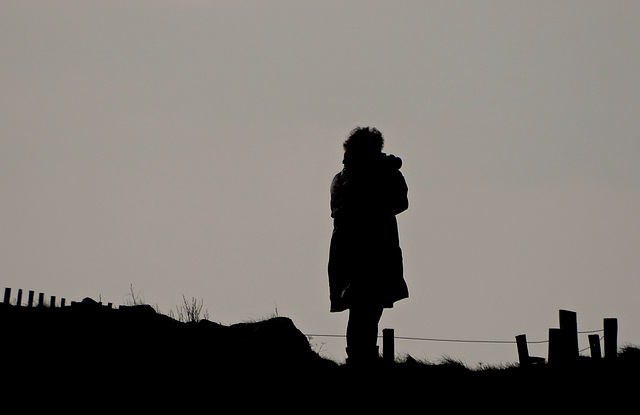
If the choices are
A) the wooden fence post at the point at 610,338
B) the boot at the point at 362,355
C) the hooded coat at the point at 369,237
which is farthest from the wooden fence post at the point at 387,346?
the wooden fence post at the point at 610,338

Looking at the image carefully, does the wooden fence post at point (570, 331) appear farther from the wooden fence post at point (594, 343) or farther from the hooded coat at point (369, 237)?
the wooden fence post at point (594, 343)

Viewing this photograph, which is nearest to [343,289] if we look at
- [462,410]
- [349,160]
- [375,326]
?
[375,326]

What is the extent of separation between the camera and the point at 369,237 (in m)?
7.86

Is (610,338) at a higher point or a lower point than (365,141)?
lower

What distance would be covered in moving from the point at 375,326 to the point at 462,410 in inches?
64.5

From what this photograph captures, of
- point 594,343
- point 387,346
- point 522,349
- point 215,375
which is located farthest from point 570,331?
point 594,343

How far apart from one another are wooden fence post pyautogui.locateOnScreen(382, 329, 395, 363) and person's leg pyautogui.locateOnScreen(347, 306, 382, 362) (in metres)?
0.57

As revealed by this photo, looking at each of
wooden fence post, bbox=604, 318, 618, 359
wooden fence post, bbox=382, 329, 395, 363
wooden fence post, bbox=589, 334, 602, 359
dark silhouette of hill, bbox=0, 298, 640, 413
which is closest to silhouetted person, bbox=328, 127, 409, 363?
dark silhouette of hill, bbox=0, 298, 640, 413

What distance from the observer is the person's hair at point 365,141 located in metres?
7.97

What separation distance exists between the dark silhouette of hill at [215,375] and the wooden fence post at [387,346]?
56 centimetres

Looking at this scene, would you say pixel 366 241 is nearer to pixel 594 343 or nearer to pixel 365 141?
pixel 365 141

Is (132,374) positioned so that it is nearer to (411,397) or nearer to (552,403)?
(411,397)

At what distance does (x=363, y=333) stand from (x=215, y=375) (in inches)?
70.3

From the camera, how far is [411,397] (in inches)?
258
